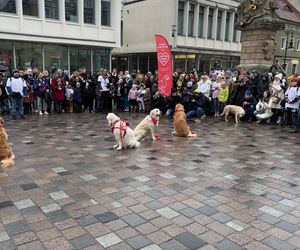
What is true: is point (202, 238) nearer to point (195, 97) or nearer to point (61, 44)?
point (195, 97)

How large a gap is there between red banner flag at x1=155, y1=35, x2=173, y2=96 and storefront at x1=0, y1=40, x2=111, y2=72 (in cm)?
1211

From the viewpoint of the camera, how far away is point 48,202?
188 inches

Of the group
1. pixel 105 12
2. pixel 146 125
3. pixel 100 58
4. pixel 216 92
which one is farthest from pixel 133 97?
pixel 105 12

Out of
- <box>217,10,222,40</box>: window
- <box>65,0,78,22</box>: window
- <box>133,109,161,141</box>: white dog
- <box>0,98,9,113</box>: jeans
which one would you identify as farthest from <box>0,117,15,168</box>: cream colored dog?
<box>217,10,222,40</box>: window

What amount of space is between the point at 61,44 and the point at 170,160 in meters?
20.5

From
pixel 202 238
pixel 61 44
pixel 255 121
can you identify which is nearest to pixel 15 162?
pixel 202 238

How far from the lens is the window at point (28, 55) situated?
74.4 feet

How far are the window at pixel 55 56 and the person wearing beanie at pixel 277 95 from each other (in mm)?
16914

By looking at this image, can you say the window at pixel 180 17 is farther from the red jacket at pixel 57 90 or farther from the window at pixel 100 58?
the red jacket at pixel 57 90

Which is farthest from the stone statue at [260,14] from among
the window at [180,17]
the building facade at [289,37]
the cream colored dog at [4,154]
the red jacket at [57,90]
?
the building facade at [289,37]

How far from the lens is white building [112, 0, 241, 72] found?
3578cm

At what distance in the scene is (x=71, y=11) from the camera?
2511cm

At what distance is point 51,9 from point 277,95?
18.6 m

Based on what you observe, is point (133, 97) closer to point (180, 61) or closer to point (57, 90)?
Answer: point (57, 90)
